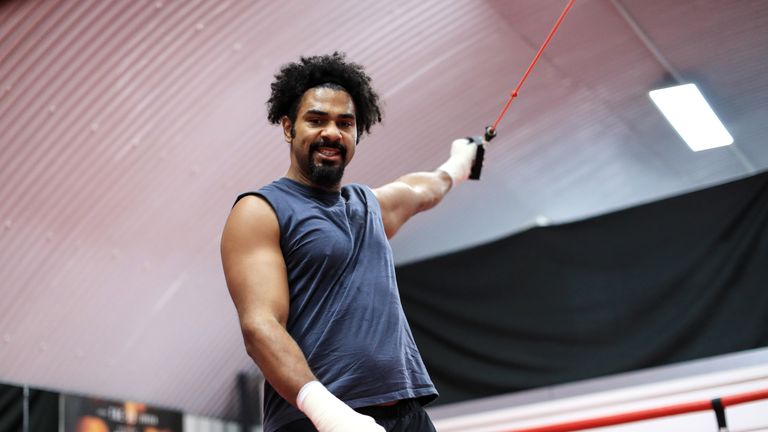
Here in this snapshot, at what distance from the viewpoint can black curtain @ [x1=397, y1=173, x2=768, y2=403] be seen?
22.5ft

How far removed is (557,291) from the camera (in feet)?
24.6

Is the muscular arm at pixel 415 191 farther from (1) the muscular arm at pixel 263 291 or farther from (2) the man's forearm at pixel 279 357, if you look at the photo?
(2) the man's forearm at pixel 279 357

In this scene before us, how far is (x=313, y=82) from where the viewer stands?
2445 mm

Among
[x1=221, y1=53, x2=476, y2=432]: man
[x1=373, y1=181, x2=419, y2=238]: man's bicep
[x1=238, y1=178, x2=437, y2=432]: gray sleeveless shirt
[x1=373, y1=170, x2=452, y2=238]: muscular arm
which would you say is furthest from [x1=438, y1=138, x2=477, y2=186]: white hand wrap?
[x1=238, y1=178, x2=437, y2=432]: gray sleeveless shirt

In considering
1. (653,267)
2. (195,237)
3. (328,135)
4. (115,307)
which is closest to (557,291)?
(653,267)

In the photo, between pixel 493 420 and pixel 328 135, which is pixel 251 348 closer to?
pixel 328 135

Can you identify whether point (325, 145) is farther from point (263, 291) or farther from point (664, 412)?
point (664, 412)

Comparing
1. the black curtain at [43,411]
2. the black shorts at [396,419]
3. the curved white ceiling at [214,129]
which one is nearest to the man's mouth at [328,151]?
the black shorts at [396,419]

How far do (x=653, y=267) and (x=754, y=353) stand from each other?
924mm

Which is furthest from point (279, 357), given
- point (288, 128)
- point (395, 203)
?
point (395, 203)

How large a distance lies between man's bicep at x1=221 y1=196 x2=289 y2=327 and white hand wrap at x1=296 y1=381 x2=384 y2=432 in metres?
0.20

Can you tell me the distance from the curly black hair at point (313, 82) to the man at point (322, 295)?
42mm

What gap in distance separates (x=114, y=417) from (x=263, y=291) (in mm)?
5147

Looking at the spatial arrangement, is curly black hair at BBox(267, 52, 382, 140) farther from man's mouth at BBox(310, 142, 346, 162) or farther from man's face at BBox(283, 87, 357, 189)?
man's mouth at BBox(310, 142, 346, 162)
